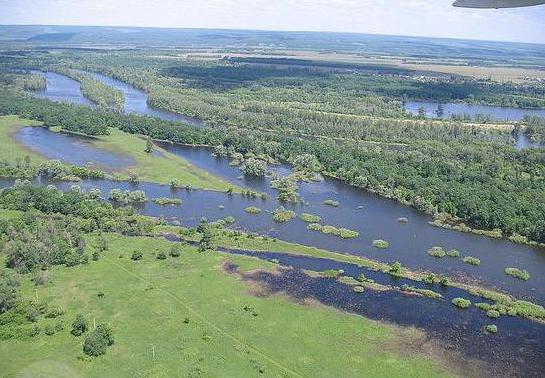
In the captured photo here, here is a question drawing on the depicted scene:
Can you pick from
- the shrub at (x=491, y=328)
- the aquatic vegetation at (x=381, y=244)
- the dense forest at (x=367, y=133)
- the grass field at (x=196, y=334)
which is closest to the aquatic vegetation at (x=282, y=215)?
the aquatic vegetation at (x=381, y=244)

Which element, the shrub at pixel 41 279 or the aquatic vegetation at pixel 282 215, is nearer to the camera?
the shrub at pixel 41 279

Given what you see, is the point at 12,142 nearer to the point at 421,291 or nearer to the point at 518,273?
the point at 421,291

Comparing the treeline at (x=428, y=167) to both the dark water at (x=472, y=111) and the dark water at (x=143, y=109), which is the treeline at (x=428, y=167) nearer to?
the dark water at (x=143, y=109)

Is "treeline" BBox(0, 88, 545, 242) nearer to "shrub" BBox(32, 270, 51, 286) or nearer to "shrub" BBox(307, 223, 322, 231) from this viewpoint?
"shrub" BBox(307, 223, 322, 231)

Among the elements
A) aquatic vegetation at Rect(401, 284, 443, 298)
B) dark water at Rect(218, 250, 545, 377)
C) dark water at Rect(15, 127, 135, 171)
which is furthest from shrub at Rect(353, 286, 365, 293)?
dark water at Rect(15, 127, 135, 171)

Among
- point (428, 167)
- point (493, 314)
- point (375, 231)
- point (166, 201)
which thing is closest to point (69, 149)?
point (166, 201)
